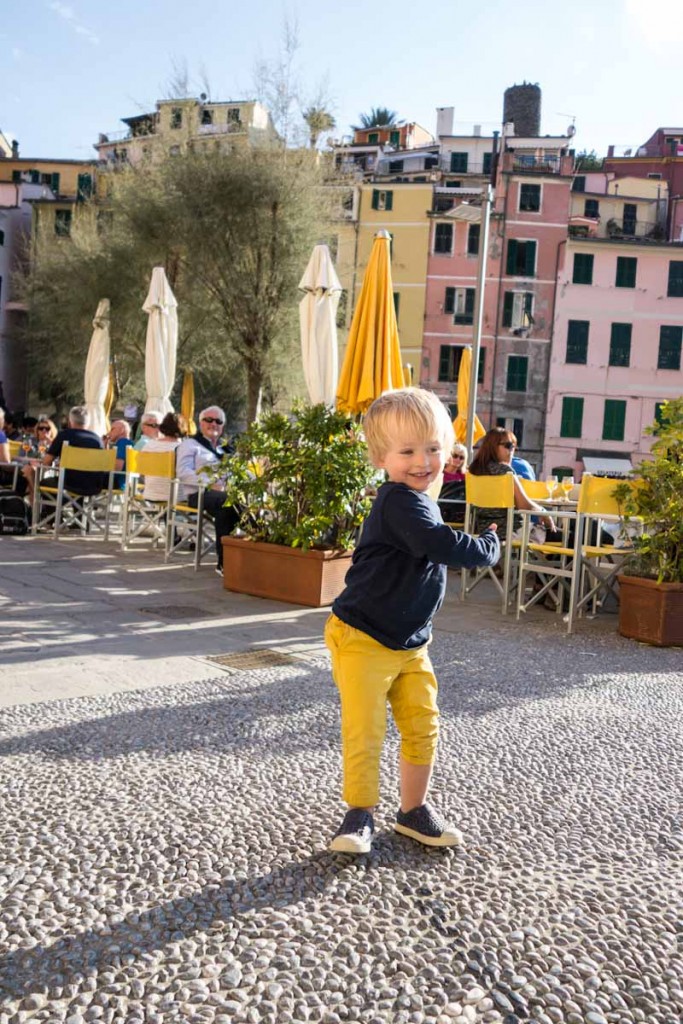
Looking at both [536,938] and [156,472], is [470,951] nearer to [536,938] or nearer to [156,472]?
[536,938]

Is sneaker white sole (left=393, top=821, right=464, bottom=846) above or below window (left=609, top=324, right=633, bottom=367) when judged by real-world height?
below

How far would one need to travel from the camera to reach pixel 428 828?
2578 millimetres

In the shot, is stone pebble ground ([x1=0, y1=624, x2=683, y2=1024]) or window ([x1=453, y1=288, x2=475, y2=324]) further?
window ([x1=453, y1=288, x2=475, y2=324])

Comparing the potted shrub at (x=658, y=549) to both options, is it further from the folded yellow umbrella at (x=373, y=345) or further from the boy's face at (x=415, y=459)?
the boy's face at (x=415, y=459)

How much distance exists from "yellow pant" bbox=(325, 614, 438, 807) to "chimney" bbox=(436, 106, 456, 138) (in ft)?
142

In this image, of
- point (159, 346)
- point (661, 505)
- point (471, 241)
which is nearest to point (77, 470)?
point (159, 346)

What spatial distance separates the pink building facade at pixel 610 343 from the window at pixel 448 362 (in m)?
3.72

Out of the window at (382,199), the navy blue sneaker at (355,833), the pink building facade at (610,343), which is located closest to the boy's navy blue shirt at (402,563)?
the navy blue sneaker at (355,833)

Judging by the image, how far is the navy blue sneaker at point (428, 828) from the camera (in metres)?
2.56

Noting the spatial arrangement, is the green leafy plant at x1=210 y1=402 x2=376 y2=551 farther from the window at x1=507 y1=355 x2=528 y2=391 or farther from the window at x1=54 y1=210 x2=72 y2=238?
the window at x1=54 y1=210 x2=72 y2=238

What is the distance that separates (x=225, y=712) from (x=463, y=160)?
136 ft

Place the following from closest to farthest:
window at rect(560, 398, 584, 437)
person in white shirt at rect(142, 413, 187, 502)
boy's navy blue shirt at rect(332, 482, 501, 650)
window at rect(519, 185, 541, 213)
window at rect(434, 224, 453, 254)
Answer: boy's navy blue shirt at rect(332, 482, 501, 650) → person in white shirt at rect(142, 413, 187, 502) → window at rect(560, 398, 584, 437) → window at rect(519, 185, 541, 213) → window at rect(434, 224, 453, 254)

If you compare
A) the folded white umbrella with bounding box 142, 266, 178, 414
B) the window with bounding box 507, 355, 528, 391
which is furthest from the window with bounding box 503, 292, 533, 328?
the folded white umbrella with bounding box 142, 266, 178, 414

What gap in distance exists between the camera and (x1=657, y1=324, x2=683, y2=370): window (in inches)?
1404
